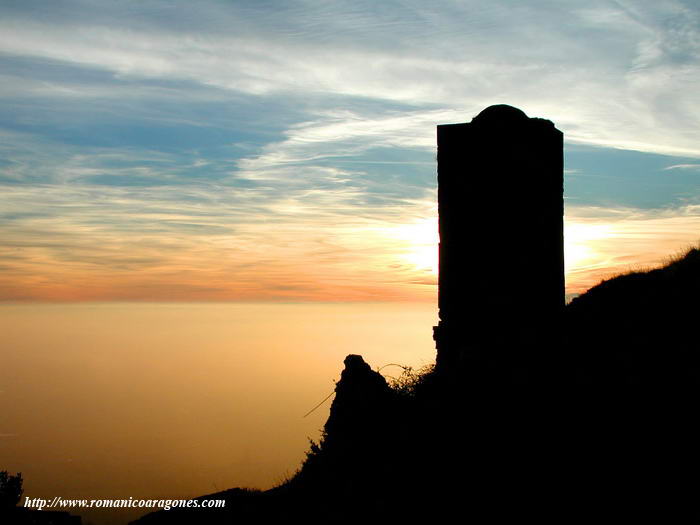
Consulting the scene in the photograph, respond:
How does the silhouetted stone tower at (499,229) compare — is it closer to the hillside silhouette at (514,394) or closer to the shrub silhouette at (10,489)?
the hillside silhouette at (514,394)

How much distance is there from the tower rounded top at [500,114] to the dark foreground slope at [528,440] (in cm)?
418

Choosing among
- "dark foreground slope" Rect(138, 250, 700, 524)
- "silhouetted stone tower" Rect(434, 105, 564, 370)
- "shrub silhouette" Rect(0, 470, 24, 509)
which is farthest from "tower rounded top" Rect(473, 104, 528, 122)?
"shrub silhouette" Rect(0, 470, 24, 509)

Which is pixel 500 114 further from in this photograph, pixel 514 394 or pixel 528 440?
pixel 528 440

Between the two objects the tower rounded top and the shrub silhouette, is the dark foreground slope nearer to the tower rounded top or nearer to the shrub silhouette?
the tower rounded top

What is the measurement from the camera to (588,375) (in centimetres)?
890

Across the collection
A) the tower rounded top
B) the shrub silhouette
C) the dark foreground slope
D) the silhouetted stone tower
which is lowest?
the shrub silhouette

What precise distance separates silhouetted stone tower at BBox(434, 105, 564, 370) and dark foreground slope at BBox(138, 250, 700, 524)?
3.20 ft

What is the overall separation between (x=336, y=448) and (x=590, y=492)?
4.95m

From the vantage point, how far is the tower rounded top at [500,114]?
10977 mm

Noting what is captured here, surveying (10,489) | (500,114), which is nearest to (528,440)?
(500,114)

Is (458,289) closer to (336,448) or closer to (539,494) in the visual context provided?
(336,448)

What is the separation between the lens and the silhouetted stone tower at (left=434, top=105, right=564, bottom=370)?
35.8 ft

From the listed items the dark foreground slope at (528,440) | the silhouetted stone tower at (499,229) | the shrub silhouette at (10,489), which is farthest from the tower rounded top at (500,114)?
the shrub silhouette at (10,489)

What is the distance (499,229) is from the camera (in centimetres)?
1095
